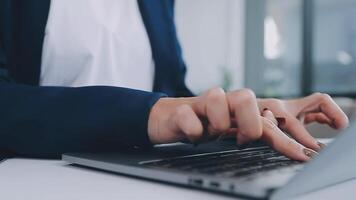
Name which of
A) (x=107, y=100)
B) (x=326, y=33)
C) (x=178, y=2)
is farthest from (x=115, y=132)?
(x=326, y=33)

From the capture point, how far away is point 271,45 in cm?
430

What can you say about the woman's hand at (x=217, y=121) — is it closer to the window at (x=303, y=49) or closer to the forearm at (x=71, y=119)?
the forearm at (x=71, y=119)

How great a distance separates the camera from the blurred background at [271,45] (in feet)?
12.2

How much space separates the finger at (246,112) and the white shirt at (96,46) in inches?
20.3

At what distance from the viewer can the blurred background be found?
3.71 metres

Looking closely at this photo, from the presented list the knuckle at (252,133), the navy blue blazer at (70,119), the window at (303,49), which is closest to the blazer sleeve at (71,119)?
the navy blue blazer at (70,119)

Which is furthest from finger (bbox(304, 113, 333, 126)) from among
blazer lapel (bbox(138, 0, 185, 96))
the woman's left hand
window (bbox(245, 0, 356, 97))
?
window (bbox(245, 0, 356, 97))

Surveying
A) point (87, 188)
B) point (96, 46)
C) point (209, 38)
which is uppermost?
point (209, 38)

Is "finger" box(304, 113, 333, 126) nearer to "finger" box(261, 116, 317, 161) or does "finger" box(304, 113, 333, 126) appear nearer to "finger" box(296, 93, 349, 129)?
"finger" box(296, 93, 349, 129)

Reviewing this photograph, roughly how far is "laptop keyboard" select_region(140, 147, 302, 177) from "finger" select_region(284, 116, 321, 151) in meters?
0.04

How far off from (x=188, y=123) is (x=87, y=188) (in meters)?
0.11

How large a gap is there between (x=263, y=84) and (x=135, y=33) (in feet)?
10.9

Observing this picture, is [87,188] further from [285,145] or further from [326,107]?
[326,107]

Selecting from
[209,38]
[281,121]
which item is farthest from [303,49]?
[281,121]
